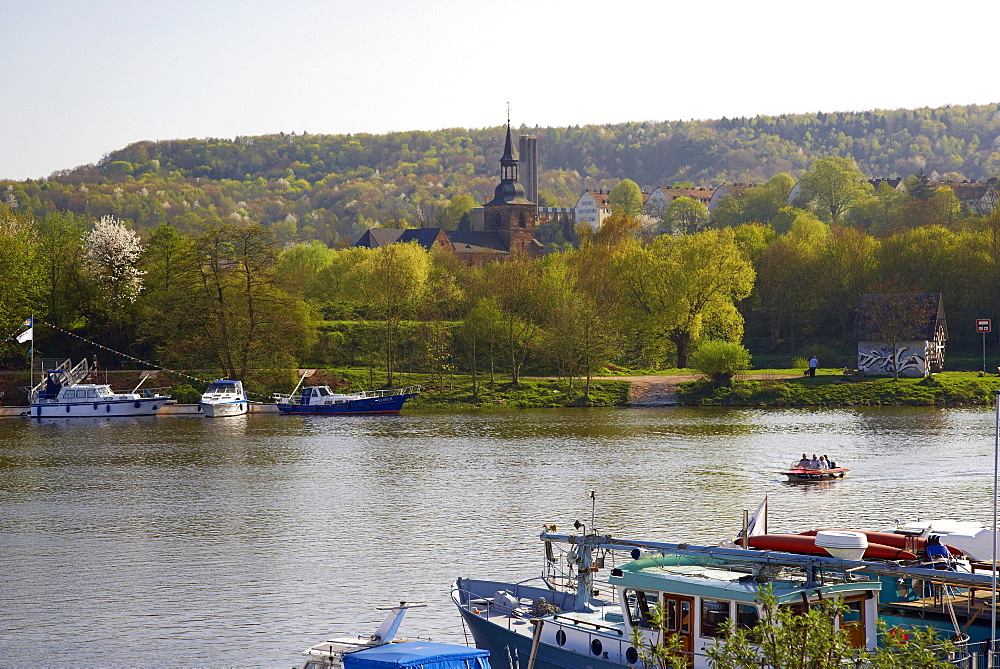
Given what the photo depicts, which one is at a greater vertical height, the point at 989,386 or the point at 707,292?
the point at 707,292

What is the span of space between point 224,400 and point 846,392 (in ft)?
154

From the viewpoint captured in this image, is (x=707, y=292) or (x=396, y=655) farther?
(x=707, y=292)

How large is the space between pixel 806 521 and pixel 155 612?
22.9m

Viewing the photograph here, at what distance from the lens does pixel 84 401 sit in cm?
9006

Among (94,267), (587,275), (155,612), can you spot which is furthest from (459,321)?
(155,612)

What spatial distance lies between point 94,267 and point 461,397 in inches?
1430

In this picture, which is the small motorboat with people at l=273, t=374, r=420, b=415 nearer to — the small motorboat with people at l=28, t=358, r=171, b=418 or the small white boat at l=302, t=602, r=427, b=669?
the small motorboat with people at l=28, t=358, r=171, b=418

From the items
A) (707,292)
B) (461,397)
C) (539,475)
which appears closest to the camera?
(539,475)

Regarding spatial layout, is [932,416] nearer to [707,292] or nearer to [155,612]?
[707,292]

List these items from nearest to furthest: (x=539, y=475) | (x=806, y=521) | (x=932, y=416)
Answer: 1. (x=806, y=521)
2. (x=539, y=475)
3. (x=932, y=416)

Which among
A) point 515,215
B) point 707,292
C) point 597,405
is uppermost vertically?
point 515,215

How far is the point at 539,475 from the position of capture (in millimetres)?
53938

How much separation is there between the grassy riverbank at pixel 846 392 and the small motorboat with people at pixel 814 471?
34028 mm

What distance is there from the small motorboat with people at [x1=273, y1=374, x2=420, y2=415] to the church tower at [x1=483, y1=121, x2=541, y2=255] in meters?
89.7
